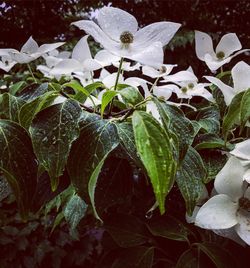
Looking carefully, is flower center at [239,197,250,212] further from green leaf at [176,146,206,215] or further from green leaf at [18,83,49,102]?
green leaf at [18,83,49,102]

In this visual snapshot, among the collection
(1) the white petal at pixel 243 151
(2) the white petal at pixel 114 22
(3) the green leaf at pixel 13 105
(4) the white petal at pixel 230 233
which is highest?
(2) the white petal at pixel 114 22

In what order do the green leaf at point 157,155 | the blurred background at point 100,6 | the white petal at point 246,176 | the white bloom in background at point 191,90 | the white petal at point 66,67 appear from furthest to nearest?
1. the blurred background at point 100,6
2. the white bloom in background at point 191,90
3. the white petal at point 66,67
4. the white petal at point 246,176
5. the green leaf at point 157,155

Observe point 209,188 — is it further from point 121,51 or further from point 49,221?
point 49,221

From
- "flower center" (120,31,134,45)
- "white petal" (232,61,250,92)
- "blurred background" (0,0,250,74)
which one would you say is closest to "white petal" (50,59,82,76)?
"flower center" (120,31,134,45)

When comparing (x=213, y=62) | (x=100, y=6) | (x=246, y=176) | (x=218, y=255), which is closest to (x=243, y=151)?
(x=246, y=176)

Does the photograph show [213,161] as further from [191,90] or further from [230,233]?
[191,90]

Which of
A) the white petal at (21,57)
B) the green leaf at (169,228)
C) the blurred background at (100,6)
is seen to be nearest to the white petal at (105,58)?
the white petal at (21,57)

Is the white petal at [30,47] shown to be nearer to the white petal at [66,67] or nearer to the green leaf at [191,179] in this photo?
the white petal at [66,67]
